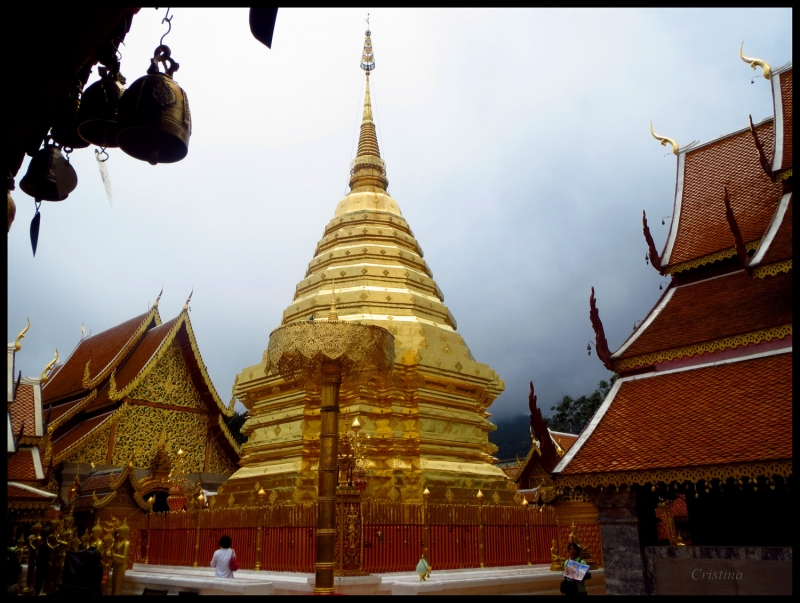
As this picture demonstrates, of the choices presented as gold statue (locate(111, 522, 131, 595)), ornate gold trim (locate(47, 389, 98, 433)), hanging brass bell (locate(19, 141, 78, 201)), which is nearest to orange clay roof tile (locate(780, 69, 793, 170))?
hanging brass bell (locate(19, 141, 78, 201))

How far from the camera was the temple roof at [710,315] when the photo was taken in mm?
7332

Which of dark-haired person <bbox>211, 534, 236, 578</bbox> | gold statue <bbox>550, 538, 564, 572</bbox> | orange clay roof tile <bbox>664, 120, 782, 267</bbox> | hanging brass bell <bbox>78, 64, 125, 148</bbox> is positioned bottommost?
gold statue <bbox>550, 538, 564, 572</bbox>

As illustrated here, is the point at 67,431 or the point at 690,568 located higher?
the point at 67,431

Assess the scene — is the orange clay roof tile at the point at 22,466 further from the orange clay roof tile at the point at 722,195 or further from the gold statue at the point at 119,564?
the orange clay roof tile at the point at 722,195

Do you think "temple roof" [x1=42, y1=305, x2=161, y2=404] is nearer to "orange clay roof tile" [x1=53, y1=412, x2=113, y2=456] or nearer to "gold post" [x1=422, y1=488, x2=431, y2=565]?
"orange clay roof tile" [x1=53, y1=412, x2=113, y2=456]

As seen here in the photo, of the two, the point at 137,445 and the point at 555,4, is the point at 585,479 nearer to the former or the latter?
the point at 555,4

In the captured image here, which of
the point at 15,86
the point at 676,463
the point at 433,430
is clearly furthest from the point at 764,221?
the point at 15,86

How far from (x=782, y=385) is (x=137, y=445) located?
1607 cm

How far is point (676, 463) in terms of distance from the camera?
633 cm

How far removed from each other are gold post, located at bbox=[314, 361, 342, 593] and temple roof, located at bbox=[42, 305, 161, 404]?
13502 millimetres

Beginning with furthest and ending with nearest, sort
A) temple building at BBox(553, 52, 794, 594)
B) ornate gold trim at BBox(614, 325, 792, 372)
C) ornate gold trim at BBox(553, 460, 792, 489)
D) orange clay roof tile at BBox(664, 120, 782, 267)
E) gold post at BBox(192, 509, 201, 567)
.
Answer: gold post at BBox(192, 509, 201, 567) < orange clay roof tile at BBox(664, 120, 782, 267) < ornate gold trim at BBox(614, 325, 792, 372) < temple building at BBox(553, 52, 794, 594) < ornate gold trim at BBox(553, 460, 792, 489)

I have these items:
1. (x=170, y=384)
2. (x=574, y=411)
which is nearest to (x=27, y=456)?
(x=170, y=384)

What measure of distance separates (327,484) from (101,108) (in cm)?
482

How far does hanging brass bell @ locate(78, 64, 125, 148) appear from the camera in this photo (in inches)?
138
